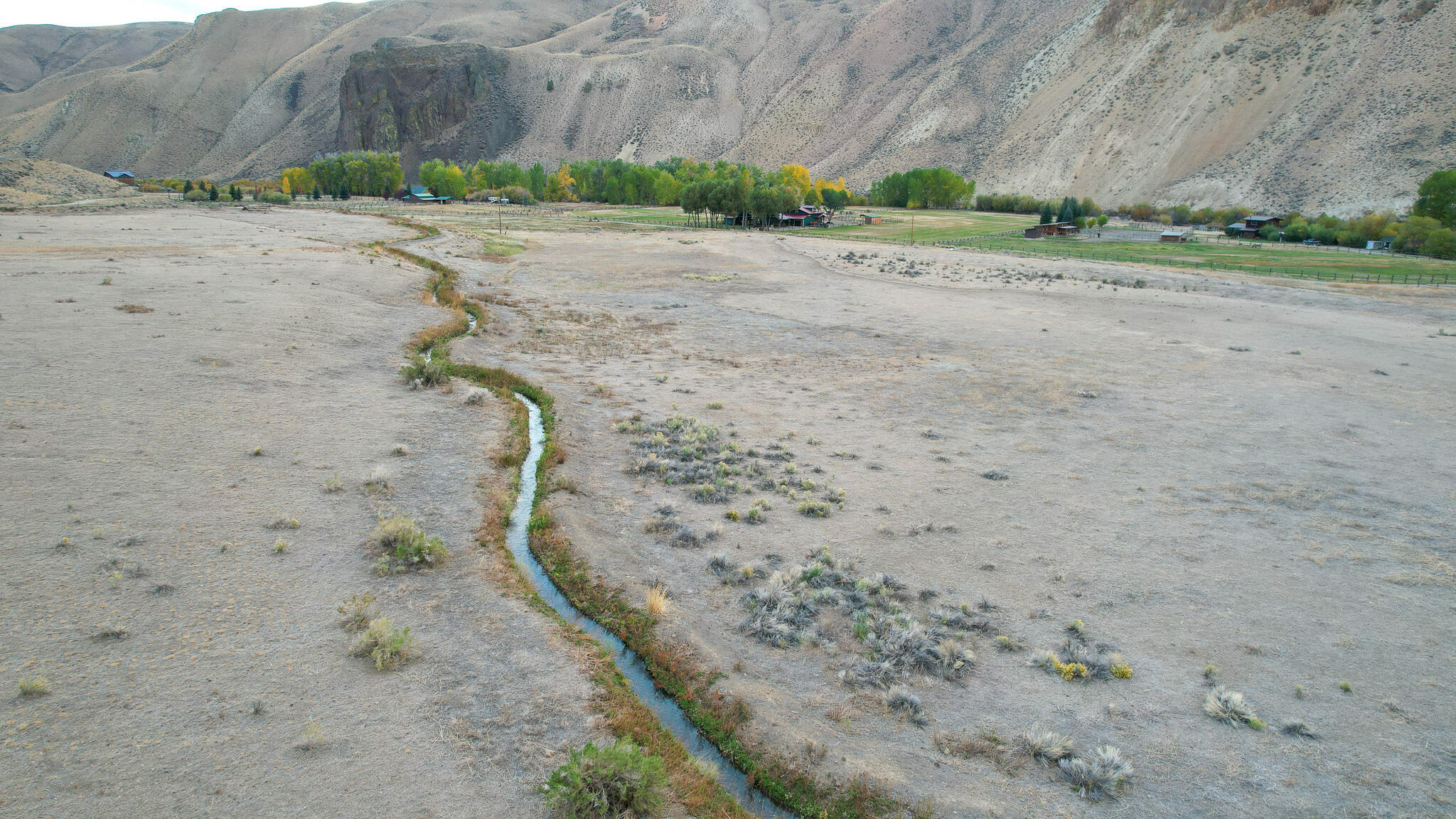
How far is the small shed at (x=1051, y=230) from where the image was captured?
10700 cm

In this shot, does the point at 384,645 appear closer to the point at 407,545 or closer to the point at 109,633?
the point at 407,545

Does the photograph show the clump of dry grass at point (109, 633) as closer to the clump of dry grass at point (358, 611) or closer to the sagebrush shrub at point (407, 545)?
the clump of dry grass at point (358, 611)

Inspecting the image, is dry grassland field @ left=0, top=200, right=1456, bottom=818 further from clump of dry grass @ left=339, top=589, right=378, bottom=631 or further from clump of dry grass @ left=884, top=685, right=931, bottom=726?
clump of dry grass @ left=339, top=589, right=378, bottom=631

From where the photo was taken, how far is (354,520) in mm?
15469

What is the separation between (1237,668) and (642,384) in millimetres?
20822

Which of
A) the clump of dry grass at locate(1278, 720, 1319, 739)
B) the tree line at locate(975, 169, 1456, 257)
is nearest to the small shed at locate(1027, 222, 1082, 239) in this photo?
the tree line at locate(975, 169, 1456, 257)

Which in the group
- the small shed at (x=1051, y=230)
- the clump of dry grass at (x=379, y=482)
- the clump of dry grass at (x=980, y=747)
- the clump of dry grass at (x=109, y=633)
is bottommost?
the clump of dry grass at (x=980, y=747)

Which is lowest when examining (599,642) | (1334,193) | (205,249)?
(599,642)

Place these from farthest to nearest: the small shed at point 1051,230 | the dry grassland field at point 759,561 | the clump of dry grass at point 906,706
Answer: the small shed at point 1051,230
the clump of dry grass at point 906,706
the dry grassland field at point 759,561

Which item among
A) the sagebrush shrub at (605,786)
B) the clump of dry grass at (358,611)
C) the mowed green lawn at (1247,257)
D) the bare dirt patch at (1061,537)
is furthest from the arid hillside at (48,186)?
the mowed green lawn at (1247,257)

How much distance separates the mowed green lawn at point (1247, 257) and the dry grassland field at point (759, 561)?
42760mm

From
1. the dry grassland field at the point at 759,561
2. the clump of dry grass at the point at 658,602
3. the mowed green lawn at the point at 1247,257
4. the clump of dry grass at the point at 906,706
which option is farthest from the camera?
the mowed green lawn at the point at 1247,257

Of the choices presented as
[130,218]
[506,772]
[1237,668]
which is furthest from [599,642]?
→ [130,218]

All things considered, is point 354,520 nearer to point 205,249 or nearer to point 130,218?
point 205,249
